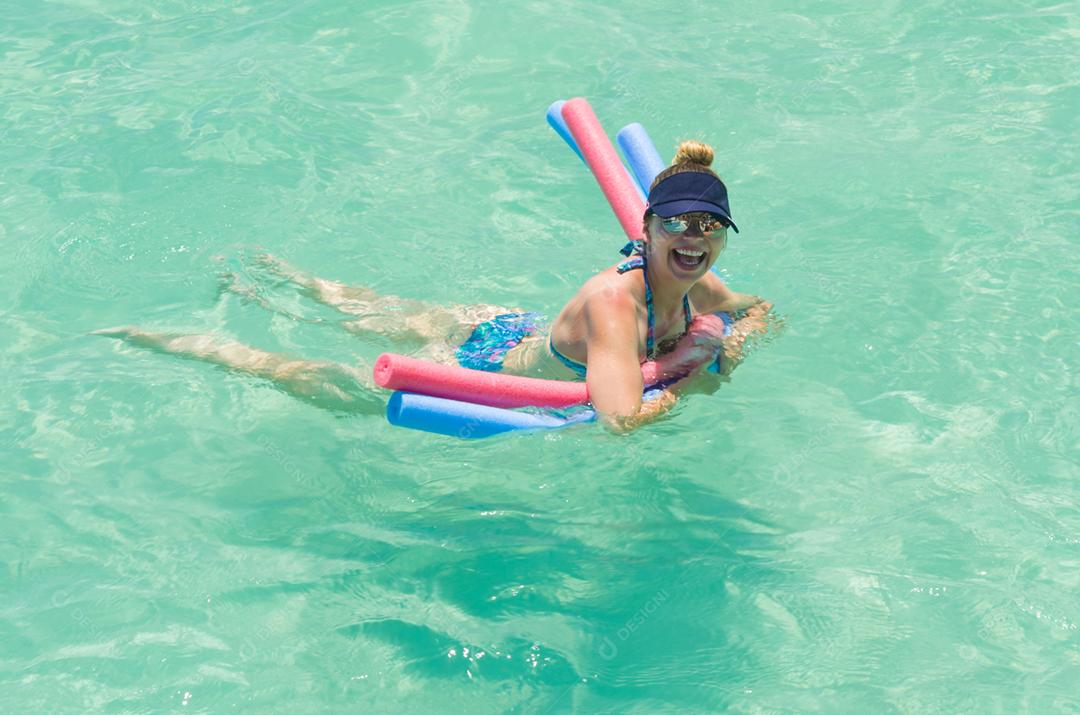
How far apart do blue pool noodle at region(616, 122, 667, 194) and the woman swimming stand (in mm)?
668

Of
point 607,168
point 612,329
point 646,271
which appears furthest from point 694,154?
point 607,168

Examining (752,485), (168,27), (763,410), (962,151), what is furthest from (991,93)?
(168,27)

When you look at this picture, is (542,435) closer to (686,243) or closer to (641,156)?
(686,243)

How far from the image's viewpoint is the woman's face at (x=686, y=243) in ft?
15.2

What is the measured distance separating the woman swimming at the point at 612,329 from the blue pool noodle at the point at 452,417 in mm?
336

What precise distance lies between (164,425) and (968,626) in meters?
3.53

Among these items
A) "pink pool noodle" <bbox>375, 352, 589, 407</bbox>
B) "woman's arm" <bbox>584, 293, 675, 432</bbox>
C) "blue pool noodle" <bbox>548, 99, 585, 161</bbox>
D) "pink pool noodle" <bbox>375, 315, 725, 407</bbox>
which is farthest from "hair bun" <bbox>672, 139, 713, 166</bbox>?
"blue pool noodle" <bbox>548, 99, 585, 161</bbox>

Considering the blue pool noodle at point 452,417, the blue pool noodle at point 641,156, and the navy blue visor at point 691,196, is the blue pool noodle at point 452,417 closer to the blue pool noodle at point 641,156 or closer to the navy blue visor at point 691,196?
the navy blue visor at point 691,196

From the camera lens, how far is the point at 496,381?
15.3 feet

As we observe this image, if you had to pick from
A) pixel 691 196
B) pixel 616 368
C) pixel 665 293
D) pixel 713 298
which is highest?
pixel 691 196

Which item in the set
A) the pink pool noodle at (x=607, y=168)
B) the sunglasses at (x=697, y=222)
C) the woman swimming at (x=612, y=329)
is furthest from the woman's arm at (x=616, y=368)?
the pink pool noodle at (x=607, y=168)

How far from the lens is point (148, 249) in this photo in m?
7.10

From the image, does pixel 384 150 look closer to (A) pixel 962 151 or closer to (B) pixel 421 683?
(A) pixel 962 151

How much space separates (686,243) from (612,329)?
1.40 feet
